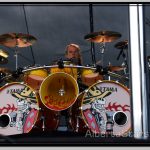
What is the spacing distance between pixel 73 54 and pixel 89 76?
0.21m

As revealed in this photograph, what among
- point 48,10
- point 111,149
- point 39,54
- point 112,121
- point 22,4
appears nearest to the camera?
point 111,149

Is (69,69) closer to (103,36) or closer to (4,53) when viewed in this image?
(4,53)

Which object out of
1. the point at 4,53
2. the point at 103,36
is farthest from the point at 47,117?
the point at 103,36

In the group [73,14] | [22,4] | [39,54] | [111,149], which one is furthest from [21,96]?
[111,149]

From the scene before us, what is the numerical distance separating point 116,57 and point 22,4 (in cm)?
94

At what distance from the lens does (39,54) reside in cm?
262

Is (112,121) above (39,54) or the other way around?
the other way around

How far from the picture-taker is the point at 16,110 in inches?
89.5

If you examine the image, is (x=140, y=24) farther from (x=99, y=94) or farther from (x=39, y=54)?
(x=39, y=54)

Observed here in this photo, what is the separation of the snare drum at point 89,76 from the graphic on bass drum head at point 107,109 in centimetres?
5

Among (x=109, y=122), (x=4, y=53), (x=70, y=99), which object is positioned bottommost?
(x=109, y=122)

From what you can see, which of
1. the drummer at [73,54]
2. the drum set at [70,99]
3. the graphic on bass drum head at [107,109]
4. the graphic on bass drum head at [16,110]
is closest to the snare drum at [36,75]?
the drum set at [70,99]

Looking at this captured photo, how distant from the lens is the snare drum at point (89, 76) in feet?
8.66

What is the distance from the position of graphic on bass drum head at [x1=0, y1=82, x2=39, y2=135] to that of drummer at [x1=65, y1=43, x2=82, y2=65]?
0.39 meters
